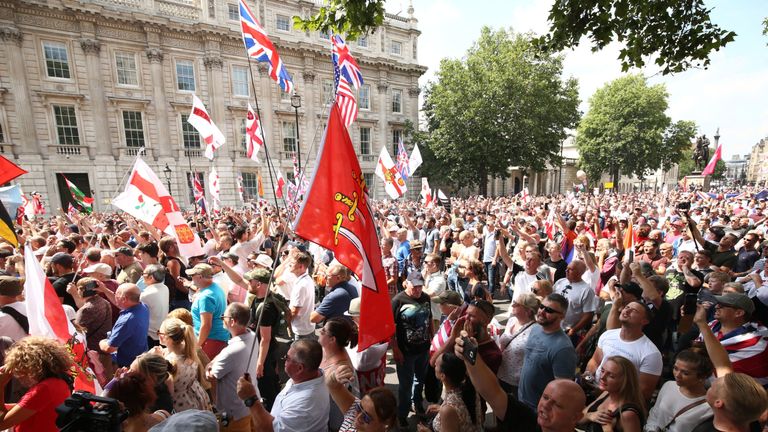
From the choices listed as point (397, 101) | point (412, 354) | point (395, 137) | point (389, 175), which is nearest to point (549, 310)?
point (412, 354)

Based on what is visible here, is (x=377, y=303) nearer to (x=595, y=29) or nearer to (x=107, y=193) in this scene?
(x=595, y=29)

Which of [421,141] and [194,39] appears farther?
[421,141]

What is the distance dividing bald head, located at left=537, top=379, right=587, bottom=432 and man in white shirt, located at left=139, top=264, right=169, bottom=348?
3.94m

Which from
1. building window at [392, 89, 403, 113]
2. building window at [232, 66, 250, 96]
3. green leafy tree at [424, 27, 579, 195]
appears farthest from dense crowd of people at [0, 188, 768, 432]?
building window at [392, 89, 403, 113]

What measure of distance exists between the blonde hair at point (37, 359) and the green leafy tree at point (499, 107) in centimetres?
3057

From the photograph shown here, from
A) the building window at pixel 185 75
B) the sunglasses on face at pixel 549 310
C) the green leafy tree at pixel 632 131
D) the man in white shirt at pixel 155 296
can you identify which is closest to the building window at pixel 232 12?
the building window at pixel 185 75

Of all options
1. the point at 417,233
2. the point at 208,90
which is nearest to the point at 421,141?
the point at 208,90

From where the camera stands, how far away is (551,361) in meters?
2.94

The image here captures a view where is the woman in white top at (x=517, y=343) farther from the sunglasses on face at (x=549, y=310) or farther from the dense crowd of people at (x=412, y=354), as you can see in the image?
the sunglasses on face at (x=549, y=310)

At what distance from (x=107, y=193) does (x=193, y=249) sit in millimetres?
22200

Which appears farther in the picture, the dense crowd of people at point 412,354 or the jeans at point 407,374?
the jeans at point 407,374

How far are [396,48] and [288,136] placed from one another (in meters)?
13.3

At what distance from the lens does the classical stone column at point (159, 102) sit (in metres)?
23.7

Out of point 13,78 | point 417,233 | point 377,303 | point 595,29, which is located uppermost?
point 13,78
